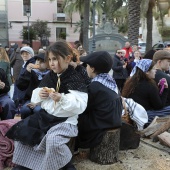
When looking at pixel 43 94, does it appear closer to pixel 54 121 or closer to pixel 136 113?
pixel 54 121

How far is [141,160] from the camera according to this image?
398cm

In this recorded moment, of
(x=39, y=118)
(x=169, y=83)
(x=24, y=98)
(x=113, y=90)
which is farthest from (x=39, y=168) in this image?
(x=169, y=83)

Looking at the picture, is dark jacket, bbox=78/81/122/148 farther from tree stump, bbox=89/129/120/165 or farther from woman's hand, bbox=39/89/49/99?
woman's hand, bbox=39/89/49/99

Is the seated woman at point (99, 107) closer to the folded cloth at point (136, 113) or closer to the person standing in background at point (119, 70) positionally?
the folded cloth at point (136, 113)

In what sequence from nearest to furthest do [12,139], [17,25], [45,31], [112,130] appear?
[12,139] < [112,130] < [45,31] < [17,25]

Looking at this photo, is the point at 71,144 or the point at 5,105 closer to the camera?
the point at 71,144

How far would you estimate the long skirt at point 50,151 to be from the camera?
10.5ft

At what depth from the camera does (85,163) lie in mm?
3834

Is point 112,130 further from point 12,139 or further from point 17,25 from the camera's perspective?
point 17,25

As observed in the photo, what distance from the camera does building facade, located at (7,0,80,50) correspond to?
45.9 meters

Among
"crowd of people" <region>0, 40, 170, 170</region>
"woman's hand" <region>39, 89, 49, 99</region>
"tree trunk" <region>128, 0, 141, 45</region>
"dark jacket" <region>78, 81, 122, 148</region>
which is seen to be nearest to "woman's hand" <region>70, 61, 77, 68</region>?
"crowd of people" <region>0, 40, 170, 170</region>

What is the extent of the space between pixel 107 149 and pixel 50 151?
82 centimetres

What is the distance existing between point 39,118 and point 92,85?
70 cm

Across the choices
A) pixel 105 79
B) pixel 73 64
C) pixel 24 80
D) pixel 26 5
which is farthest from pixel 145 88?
pixel 26 5
